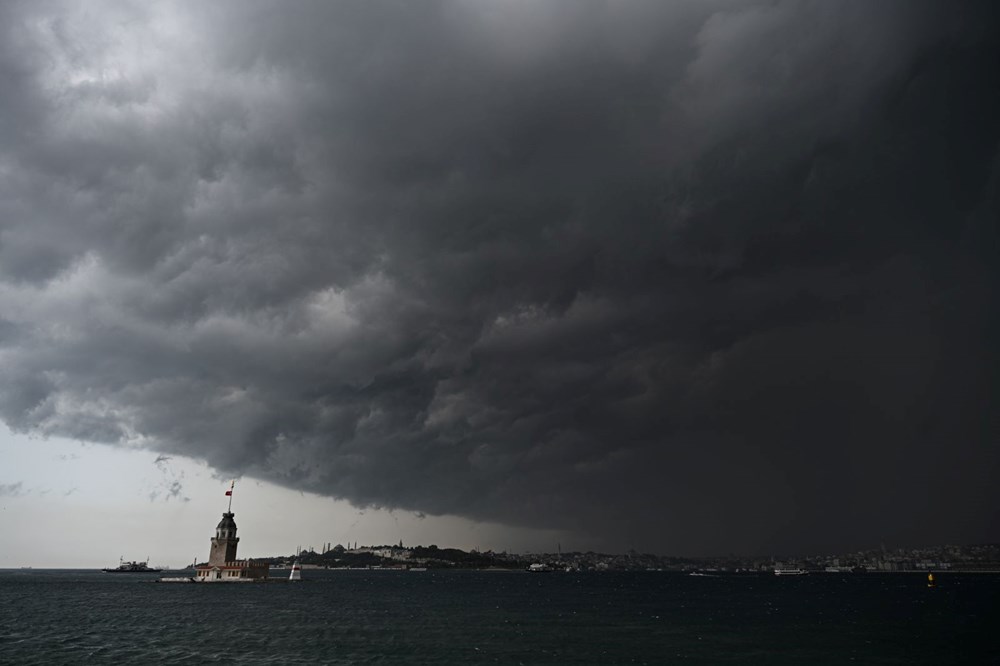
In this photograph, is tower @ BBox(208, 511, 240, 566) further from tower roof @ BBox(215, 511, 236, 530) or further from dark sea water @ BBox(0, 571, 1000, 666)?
dark sea water @ BBox(0, 571, 1000, 666)

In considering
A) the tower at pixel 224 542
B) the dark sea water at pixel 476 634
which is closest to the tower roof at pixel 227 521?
the tower at pixel 224 542

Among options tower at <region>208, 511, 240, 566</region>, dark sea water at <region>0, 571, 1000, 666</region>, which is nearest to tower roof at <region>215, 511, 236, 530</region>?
tower at <region>208, 511, 240, 566</region>

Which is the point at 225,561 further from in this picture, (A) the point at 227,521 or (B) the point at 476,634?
(B) the point at 476,634

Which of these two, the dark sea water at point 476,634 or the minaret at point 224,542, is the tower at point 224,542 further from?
the dark sea water at point 476,634

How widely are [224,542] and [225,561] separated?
7.63m

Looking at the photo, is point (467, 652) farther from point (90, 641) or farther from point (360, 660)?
point (90, 641)

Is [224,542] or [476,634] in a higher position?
[224,542]

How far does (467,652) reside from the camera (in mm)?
63750

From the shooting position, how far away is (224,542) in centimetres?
18412

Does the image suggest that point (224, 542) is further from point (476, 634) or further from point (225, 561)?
point (476, 634)

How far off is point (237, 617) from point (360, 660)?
48.5m

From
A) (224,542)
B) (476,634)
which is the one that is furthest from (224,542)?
(476,634)

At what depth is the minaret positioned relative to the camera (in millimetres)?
181250

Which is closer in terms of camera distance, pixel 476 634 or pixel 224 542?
pixel 476 634
